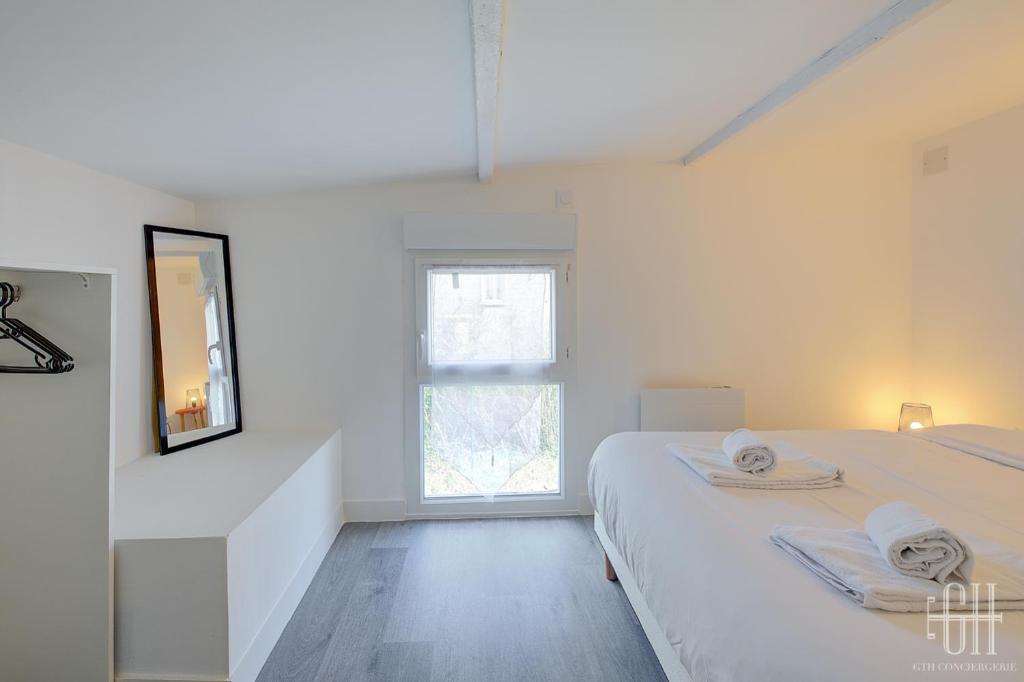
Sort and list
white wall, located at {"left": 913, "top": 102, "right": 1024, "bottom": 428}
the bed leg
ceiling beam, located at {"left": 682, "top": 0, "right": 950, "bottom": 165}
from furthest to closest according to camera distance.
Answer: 1. white wall, located at {"left": 913, "top": 102, "right": 1024, "bottom": 428}
2. the bed leg
3. ceiling beam, located at {"left": 682, "top": 0, "right": 950, "bottom": 165}

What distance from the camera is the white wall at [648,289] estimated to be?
3.05m

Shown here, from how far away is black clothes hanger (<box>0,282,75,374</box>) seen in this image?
56.1 inches

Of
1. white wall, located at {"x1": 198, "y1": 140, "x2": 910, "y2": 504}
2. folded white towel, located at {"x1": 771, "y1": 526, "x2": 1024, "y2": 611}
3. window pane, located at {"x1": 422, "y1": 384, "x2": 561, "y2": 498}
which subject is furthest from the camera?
window pane, located at {"x1": 422, "y1": 384, "x2": 561, "y2": 498}

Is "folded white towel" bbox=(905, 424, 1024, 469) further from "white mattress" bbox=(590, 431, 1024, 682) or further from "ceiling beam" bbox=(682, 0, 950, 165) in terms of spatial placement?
"ceiling beam" bbox=(682, 0, 950, 165)

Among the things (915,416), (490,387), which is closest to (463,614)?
(490,387)

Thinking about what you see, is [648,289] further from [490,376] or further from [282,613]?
[282,613]

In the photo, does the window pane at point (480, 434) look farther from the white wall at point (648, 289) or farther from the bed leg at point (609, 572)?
the bed leg at point (609, 572)

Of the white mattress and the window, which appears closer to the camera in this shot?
the white mattress

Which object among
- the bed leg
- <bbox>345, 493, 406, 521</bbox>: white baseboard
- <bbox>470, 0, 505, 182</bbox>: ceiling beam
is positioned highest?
<bbox>470, 0, 505, 182</bbox>: ceiling beam

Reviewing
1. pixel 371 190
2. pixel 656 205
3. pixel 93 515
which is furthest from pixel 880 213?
pixel 93 515

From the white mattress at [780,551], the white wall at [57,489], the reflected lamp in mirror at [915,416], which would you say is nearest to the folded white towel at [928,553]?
the white mattress at [780,551]

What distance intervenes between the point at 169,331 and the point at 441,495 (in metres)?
1.82

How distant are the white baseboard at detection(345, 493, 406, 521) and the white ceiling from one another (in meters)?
2.01

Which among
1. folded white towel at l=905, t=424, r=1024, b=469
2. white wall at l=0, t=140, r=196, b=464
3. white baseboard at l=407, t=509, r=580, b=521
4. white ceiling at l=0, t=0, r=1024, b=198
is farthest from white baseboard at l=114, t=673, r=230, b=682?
folded white towel at l=905, t=424, r=1024, b=469
